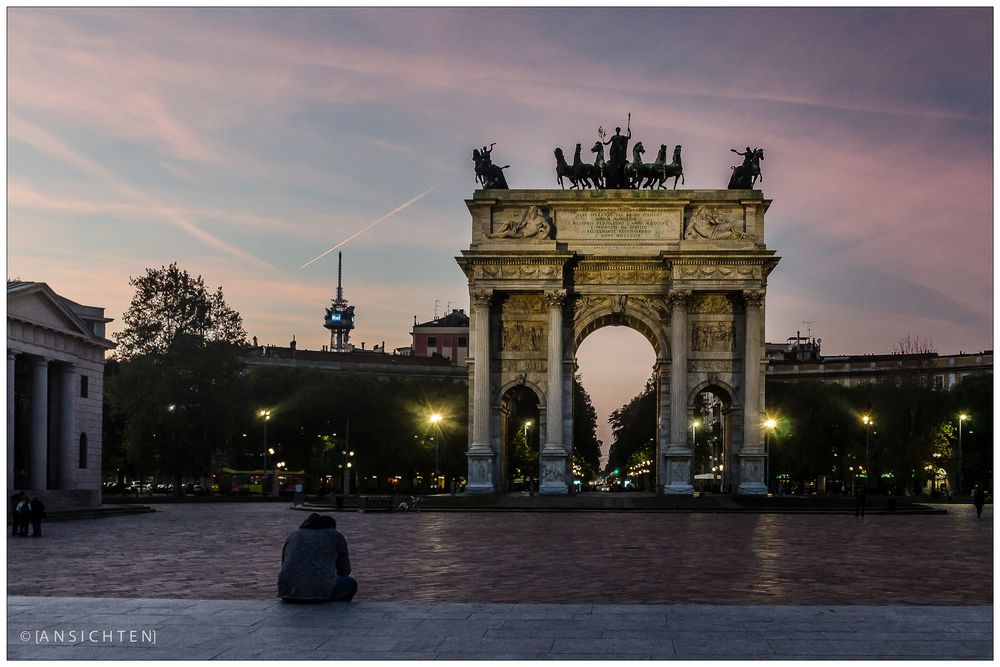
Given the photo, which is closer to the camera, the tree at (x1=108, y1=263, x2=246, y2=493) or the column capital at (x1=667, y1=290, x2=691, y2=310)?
the column capital at (x1=667, y1=290, x2=691, y2=310)

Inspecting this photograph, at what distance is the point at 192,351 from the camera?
239ft

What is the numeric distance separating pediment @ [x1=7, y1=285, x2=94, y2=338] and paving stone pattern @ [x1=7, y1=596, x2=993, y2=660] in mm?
41268

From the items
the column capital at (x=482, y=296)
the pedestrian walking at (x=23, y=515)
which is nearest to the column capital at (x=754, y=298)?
the column capital at (x=482, y=296)

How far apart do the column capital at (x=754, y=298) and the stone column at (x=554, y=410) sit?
363 inches

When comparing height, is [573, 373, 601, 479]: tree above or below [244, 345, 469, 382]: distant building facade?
below

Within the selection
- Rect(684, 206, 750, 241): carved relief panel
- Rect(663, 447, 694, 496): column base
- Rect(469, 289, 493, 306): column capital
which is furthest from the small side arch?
Rect(469, 289, 493, 306): column capital

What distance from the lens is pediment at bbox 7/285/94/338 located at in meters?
53.8

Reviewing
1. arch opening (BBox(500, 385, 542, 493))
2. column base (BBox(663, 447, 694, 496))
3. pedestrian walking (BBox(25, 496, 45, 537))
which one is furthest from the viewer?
arch opening (BBox(500, 385, 542, 493))

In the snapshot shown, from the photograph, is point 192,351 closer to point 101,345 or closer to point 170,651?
point 101,345

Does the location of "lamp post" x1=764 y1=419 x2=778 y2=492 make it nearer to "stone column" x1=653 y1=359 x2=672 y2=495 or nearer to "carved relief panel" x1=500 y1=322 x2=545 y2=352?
"stone column" x1=653 y1=359 x2=672 y2=495

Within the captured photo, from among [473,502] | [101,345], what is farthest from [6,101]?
[101,345]

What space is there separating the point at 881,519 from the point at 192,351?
42717mm

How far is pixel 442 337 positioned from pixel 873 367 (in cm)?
5544

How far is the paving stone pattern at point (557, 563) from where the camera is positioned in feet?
57.5
